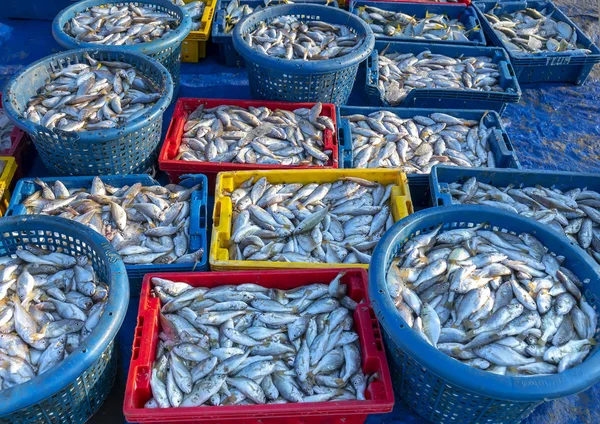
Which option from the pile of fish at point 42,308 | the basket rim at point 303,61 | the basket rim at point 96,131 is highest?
the basket rim at point 303,61

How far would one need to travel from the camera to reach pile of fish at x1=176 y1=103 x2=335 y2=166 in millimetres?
3564

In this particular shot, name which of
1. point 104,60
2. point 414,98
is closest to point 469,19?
point 414,98

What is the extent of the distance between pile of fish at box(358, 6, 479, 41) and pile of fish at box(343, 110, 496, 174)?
1.40 metres

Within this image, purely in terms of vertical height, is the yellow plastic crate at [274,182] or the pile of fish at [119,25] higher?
the pile of fish at [119,25]

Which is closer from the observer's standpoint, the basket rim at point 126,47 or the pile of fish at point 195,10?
the basket rim at point 126,47

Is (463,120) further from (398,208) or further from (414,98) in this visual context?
(398,208)

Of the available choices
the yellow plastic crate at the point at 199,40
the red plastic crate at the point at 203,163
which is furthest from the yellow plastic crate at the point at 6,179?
the yellow plastic crate at the point at 199,40

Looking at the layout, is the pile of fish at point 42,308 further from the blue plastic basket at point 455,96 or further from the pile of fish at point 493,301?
the blue plastic basket at point 455,96

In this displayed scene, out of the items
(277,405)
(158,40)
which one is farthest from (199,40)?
(277,405)

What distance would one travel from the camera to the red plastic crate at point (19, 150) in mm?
3594

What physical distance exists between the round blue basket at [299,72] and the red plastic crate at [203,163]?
147 millimetres

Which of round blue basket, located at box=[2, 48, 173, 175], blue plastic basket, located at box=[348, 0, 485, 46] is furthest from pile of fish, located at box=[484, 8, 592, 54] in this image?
round blue basket, located at box=[2, 48, 173, 175]

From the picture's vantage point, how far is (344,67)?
3.81 meters

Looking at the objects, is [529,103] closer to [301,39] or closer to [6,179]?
[301,39]
